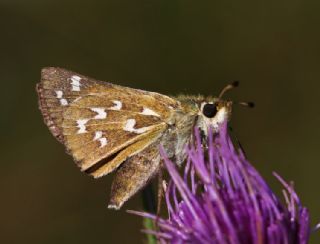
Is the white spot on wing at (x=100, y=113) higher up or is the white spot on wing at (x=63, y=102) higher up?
the white spot on wing at (x=63, y=102)

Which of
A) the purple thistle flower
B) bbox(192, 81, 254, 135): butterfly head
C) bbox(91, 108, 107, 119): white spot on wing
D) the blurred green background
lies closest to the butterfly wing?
bbox(91, 108, 107, 119): white spot on wing

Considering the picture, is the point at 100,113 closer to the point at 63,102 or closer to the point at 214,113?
the point at 63,102

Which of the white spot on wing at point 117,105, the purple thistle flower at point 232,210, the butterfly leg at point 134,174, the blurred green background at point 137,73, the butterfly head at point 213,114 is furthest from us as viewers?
the blurred green background at point 137,73

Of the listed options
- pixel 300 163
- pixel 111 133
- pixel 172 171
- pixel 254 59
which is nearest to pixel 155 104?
pixel 111 133

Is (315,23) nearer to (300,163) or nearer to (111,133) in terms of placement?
(300,163)

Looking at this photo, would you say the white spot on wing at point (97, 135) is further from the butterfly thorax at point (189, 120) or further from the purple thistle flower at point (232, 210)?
the purple thistle flower at point (232, 210)

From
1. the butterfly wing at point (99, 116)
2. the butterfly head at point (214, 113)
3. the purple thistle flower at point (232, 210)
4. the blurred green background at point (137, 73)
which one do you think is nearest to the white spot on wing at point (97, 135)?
the butterfly wing at point (99, 116)
